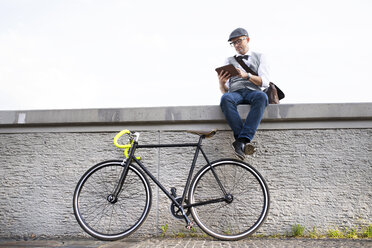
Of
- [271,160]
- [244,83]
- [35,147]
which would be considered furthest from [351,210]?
[35,147]

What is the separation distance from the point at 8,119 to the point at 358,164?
4.08 meters

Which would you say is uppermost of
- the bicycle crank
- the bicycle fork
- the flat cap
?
the flat cap

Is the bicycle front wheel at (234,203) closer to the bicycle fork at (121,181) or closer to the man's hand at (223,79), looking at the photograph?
the bicycle fork at (121,181)

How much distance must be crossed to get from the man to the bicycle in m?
0.28

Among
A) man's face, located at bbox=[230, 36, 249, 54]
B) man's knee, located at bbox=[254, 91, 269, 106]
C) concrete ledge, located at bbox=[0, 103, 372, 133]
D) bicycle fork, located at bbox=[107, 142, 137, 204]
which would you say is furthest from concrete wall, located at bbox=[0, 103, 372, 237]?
man's face, located at bbox=[230, 36, 249, 54]

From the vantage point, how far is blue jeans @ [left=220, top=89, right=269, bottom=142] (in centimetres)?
327

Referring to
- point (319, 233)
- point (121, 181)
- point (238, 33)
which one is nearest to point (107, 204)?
point (121, 181)

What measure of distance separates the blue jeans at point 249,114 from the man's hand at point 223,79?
0.69 ft

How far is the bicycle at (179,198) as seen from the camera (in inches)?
129

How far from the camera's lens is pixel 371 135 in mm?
3604

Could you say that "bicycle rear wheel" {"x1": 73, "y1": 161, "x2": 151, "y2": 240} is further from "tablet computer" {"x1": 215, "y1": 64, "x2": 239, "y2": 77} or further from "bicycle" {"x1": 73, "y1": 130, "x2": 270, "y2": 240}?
"tablet computer" {"x1": 215, "y1": 64, "x2": 239, "y2": 77}

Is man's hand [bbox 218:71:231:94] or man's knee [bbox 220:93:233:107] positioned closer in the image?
man's knee [bbox 220:93:233:107]

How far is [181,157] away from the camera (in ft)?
12.2

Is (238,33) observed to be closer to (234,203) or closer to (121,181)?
(234,203)
